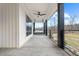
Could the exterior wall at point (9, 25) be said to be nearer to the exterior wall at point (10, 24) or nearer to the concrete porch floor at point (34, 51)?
the exterior wall at point (10, 24)

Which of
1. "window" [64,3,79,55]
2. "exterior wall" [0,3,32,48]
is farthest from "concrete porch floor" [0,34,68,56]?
"exterior wall" [0,3,32,48]

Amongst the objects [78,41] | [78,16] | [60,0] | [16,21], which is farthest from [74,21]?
[60,0]

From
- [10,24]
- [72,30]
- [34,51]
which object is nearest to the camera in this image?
[72,30]

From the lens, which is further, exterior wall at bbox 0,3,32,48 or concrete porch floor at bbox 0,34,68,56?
exterior wall at bbox 0,3,32,48

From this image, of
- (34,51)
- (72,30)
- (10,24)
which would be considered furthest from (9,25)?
(72,30)

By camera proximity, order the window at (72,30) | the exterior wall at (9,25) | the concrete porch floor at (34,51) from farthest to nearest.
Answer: the exterior wall at (9,25) < the concrete porch floor at (34,51) < the window at (72,30)

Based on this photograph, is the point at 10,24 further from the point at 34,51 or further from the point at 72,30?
the point at 72,30

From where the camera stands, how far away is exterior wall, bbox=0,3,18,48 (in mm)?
6887

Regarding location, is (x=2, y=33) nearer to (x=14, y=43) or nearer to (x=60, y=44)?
(x=14, y=43)

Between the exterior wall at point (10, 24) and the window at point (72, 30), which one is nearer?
the window at point (72, 30)

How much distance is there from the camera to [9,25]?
272 inches

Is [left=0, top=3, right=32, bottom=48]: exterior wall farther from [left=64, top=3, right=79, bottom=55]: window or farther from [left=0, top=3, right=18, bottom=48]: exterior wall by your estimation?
[left=64, top=3, right=79, bottom=55]: window

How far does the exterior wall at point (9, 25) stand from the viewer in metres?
Answer: 6.89

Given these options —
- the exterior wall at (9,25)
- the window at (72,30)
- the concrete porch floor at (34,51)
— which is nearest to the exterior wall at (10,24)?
the exterior wall at (9,25)
